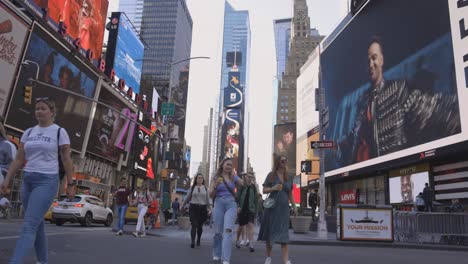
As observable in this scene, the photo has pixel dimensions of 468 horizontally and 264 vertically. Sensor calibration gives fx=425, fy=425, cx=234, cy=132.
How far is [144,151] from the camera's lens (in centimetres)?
6216

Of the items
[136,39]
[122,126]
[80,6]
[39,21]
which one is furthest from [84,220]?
[136,39]

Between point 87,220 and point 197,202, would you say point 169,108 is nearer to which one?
point 87,220

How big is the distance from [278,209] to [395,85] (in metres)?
22.9

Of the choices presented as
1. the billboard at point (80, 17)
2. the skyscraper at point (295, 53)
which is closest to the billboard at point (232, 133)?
the skyscraper at point (295, 53)

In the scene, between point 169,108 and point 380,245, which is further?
point 169,108

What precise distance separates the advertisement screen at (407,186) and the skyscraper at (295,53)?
3249 inches

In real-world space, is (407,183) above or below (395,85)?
below

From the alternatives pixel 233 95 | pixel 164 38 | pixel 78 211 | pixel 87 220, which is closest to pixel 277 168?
pixel 78 211

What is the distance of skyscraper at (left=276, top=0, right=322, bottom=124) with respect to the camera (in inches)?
4545

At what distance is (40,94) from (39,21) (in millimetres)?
5091

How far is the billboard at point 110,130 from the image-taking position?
43.8 m

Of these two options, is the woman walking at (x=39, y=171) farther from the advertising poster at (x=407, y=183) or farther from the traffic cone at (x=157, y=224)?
the advertising poster at (x=407, y=183)

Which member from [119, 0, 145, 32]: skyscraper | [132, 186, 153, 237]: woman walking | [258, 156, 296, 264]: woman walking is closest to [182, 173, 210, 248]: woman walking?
[258, 156, 296, 264]: woman walking

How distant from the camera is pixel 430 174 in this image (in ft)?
81.3
